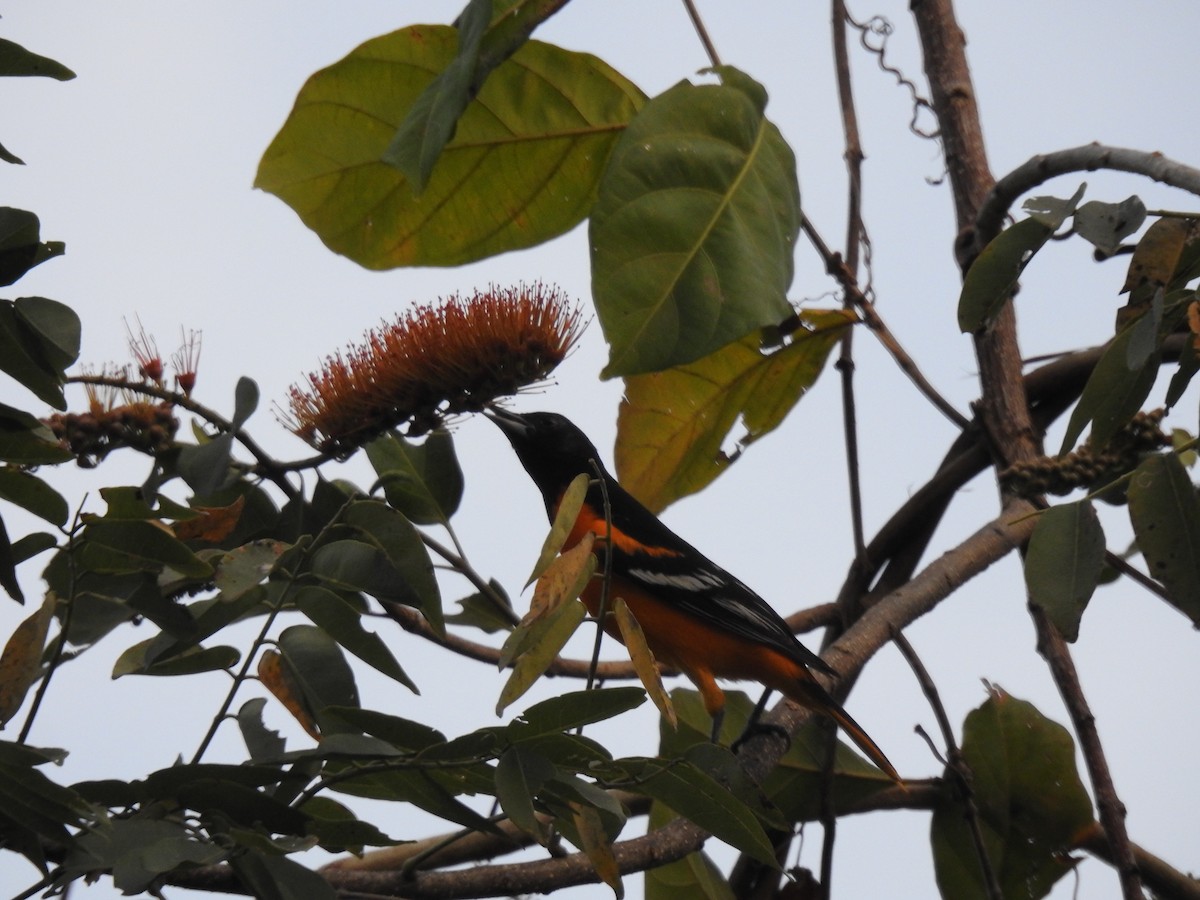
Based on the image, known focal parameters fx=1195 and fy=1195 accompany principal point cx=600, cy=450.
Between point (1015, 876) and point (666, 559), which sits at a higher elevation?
point (666, 559)

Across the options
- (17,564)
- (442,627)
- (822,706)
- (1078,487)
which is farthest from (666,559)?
(17,564)

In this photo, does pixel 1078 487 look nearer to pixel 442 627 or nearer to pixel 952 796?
pixel 952 796

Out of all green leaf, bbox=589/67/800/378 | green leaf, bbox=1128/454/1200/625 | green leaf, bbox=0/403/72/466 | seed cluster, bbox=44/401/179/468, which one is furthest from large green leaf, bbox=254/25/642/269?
green leaf, bbox=1128/454/1200/625

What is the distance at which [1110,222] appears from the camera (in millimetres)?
1582

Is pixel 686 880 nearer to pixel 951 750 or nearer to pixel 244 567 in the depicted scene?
pixel 951 750

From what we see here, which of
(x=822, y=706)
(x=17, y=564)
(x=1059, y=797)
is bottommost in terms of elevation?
(x=17, y=564)

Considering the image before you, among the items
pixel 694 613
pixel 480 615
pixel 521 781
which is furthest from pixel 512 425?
pixel 521 781

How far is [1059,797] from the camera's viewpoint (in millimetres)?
2344

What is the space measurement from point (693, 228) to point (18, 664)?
126 cm

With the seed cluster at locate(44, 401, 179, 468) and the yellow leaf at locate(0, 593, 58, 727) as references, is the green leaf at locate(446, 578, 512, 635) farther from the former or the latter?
the yellow leaf at locate(0, 593, 58, 727)

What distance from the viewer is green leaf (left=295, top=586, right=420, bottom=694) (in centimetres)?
140

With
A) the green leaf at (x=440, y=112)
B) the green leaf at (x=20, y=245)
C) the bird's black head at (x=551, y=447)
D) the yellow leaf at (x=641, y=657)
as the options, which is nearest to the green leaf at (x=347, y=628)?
the yellow leaf at (x=641, y=657)

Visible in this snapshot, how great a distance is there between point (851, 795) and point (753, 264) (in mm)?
1161

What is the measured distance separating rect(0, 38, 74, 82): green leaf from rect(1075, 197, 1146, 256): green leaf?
4.06 feet
